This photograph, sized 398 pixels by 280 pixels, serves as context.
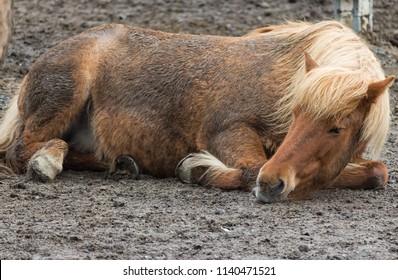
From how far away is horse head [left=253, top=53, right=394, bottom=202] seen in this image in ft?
20.1

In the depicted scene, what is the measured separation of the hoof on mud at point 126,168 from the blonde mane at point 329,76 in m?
1.24

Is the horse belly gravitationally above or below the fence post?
above

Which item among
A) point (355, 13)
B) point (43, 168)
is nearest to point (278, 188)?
point (43, 168)

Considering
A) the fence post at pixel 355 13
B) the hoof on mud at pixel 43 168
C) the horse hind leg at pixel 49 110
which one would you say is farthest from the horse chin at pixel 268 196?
the fence post at pixel 355 13

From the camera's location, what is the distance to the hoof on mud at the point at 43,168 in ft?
23.5

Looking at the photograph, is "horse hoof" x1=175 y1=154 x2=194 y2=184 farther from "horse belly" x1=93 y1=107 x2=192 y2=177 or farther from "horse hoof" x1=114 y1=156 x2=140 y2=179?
"horse hoof" x1=114 y1=156 x2=140 y2=179

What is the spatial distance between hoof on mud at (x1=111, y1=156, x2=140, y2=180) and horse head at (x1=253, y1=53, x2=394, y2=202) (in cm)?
142

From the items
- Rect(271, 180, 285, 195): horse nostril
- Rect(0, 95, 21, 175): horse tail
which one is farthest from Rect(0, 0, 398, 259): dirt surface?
Rect(0, 95, 21, 175): horse tail

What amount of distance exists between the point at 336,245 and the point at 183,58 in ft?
8.41

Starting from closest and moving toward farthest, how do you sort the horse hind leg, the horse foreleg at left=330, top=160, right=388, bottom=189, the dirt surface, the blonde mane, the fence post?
the dirt surface
the blonde mane
the horse foreleg at left=330, top=160, right=388, bottom=189
the horse hind leg
the fence post

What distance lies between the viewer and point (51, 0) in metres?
13.9

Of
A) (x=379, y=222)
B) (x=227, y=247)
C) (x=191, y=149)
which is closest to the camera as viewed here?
(x=227, y=247)

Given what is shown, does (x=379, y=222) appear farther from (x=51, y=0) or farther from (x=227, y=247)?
(x=51, y=0)

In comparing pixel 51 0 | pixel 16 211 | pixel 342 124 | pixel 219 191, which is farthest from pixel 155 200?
pixel 51 0
